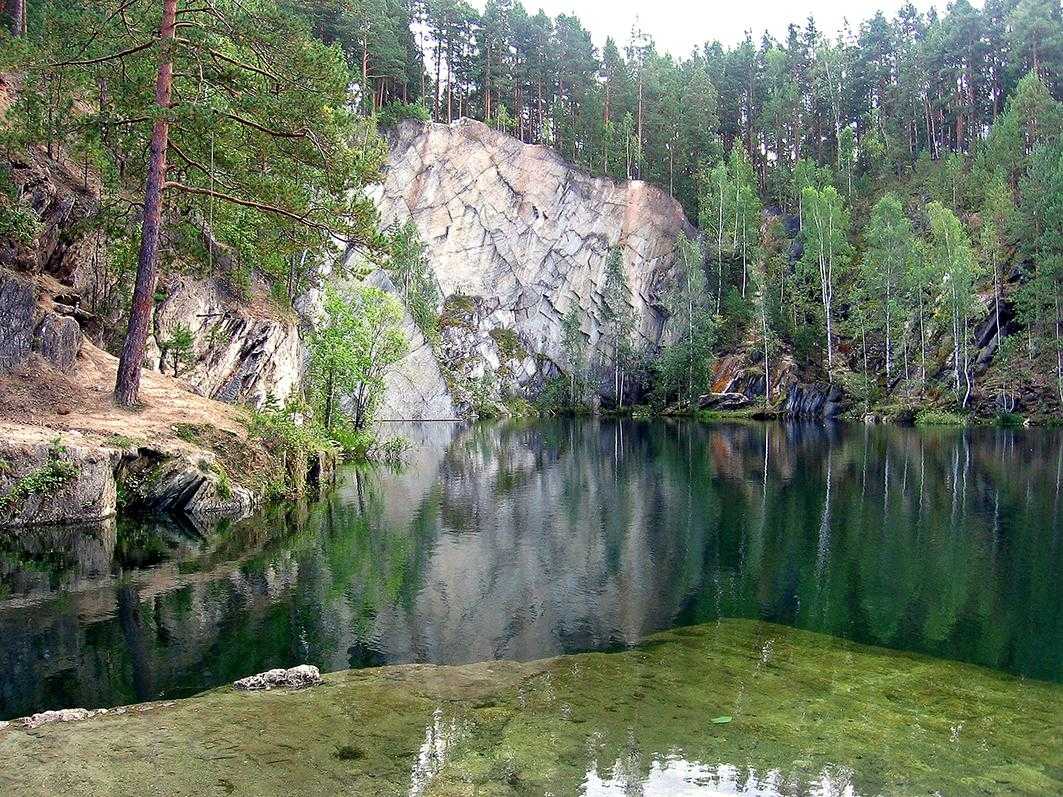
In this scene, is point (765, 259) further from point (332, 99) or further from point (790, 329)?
point (332, 99)

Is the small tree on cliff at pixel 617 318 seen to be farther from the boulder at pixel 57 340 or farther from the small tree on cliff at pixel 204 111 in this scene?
the boulder at pixel 57 340

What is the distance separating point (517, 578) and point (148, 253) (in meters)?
14.0

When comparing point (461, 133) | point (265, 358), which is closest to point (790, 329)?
point (461, 133)

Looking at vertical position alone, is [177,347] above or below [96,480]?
above

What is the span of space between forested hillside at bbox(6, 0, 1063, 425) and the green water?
7.91 meters

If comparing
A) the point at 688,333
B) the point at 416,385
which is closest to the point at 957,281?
the point at 688,333

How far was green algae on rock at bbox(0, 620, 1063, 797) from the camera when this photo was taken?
640cm

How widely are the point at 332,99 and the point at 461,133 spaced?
62.9 m

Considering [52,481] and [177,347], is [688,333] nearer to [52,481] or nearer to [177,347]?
[177,347]

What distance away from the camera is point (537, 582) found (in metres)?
15.2

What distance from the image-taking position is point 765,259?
258 ft

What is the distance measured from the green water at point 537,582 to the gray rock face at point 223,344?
572 centimetres

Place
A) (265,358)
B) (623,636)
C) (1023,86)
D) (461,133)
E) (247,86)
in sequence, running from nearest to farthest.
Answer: (623,636) < (247,86) < (265,358) < (1023,86) < (461,133)

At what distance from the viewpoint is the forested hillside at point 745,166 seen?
21.7 m
